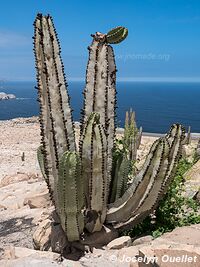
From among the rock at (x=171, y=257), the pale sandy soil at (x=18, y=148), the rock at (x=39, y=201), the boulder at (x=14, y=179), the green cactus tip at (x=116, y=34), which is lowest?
Result: the pale sandy soil at (x=18, y=148)

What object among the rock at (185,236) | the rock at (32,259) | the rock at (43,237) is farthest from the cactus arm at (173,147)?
the rock at (43,237)

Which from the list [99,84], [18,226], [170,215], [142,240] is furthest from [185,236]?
[18,226]

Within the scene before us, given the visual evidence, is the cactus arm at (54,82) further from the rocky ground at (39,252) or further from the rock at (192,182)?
the rock at (192,182)

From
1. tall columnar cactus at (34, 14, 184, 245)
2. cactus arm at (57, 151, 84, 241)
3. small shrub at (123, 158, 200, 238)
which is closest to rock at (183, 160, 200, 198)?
small shrub at (123, 158, 200, 238)

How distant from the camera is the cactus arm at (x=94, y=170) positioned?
4980 mm

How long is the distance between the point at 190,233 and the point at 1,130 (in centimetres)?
2910

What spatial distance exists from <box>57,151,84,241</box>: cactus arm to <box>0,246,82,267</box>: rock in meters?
0.39

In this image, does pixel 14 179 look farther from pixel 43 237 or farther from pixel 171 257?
pixel 171 257

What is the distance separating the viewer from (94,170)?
5.12 meters

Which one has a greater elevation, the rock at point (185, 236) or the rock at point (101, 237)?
the rock at point (185, 236)

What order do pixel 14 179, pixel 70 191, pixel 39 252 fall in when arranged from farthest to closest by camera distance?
pixel 14 179 → pixel 39 252 → pixel 70 191

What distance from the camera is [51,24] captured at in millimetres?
5184

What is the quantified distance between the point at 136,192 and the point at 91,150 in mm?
869

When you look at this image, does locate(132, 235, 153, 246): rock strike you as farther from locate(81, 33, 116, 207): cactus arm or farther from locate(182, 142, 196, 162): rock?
locate(182, 142, 196, 162): rock
